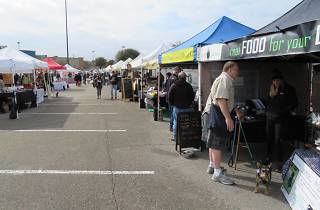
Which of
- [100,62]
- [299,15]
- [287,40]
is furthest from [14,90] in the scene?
[100,62]

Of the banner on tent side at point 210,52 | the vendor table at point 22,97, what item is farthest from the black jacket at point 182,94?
the vendor table at point 22,97

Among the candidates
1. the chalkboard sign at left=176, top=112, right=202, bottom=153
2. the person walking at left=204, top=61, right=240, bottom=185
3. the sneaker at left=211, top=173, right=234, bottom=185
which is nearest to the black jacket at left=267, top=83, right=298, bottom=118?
the person walking at left=204, top=61, right=240, bottom=185

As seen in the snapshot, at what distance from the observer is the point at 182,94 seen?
7652 millimetres

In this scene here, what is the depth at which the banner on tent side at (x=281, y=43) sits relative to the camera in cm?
386

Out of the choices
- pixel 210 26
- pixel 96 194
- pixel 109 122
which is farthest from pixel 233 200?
pixel 109 122

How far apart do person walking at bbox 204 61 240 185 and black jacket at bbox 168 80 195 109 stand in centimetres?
204

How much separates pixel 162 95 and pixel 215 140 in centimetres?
679

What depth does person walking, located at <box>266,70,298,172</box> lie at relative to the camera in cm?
609

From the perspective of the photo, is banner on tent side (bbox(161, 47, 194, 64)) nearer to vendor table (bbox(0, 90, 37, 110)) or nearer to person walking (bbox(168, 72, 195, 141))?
person walking (bbox(168, 72, 195, 141))

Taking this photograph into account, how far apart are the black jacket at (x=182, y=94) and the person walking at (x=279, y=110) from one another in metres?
1.94

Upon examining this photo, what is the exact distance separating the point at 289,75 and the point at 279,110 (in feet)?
7.66

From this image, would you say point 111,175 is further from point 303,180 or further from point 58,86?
point 58,86

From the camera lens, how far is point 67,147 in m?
7.88

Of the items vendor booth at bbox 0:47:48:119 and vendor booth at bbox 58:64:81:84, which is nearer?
vendor booth at bbox 0:47:48:119
